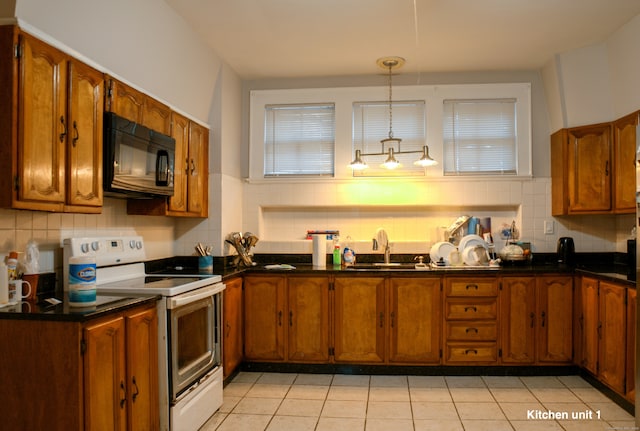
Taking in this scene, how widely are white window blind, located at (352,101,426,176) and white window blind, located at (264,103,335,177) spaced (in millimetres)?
269

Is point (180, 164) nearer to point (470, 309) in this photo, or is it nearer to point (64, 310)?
point (64, 310)

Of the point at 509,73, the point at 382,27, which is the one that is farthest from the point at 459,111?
the point at 382,27

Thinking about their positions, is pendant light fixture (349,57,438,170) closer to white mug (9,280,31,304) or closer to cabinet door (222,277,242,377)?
cabinet door (222,277,242,377)

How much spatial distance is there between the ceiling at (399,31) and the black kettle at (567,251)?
1.63 metres

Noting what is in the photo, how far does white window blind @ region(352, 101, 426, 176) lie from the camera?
4.46 metres

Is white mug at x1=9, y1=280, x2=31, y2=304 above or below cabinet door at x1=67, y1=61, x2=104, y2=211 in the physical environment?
below

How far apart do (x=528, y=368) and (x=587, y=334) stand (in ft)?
1.76

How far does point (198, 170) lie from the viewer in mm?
3854

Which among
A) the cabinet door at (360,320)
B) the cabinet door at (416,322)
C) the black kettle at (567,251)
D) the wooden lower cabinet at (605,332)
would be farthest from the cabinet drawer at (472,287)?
the black kettle at (567,251)

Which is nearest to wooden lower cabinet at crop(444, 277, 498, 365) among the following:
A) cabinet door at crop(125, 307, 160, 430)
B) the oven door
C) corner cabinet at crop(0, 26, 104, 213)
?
the oven door

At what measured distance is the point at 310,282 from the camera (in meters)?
3.88

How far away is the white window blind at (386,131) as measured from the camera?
176 inches

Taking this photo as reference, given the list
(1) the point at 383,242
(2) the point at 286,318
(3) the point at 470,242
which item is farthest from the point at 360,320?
(3) the point at 470,242

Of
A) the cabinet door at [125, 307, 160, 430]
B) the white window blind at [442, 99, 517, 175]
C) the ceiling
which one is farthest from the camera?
the white window blind at [442, 99, 517, 175]
